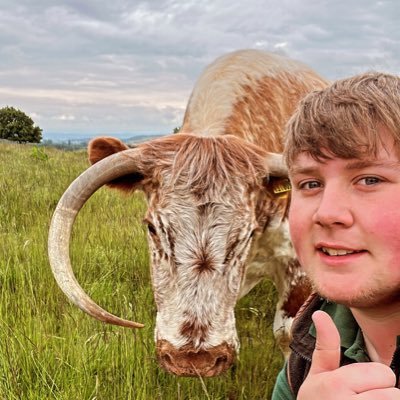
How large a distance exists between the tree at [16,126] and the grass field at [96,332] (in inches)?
2041

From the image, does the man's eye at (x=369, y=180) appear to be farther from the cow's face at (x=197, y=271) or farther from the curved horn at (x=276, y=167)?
the curved horn at (x=276, y=167)

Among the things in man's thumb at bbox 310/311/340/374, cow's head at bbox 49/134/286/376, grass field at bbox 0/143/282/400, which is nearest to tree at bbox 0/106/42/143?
grass field at bbox 0/143/282/400

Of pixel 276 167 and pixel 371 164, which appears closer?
pixel 371 164

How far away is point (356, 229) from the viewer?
1.37m

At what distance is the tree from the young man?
55575 mm

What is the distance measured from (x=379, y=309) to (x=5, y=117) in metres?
58.6

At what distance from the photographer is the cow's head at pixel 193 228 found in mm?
2623

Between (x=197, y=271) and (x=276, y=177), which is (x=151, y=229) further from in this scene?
(x=276, y=177)

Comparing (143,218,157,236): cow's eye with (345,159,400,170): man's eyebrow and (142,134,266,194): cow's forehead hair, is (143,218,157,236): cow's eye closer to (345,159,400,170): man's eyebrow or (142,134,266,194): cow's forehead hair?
(142,134,266,194): cow's forehead hair

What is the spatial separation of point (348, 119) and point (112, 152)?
224cm

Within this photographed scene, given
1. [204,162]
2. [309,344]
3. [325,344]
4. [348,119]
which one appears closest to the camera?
[325,344]

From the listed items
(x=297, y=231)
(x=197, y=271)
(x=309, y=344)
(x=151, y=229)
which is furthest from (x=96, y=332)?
(x=297, y=231)

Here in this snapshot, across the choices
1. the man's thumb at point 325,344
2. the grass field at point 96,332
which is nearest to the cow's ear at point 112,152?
the grass field at point 96,332

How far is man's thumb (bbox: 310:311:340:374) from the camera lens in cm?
114
